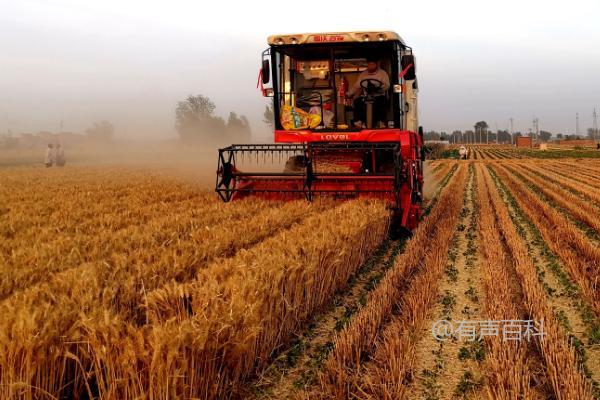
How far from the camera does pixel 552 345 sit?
305cm

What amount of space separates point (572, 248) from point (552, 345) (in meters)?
3.94

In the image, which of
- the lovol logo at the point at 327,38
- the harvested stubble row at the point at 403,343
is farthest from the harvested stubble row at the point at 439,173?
the harvested stubble row at the point at 403,343

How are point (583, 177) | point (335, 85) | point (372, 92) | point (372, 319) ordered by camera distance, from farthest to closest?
point (583, 177)
point (335, 85)
point (372, 92)
point (372, 319)

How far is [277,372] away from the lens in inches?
118

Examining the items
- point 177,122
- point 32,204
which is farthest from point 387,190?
point 177,122

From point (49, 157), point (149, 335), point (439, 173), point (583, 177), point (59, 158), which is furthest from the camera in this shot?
point (59, 158)

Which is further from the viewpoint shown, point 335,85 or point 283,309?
point 335,85

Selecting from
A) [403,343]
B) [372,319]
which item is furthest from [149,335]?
[372,319]

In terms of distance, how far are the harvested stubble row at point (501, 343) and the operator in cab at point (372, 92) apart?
→ 114 inches

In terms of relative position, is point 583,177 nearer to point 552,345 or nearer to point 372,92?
point 372,92

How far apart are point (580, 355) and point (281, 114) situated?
6.54 meters

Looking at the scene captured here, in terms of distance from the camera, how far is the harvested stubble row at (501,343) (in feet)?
8.54

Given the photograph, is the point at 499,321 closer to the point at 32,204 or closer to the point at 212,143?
the point at 32,204

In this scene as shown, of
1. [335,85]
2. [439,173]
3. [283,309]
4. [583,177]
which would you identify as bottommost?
[283,309]
